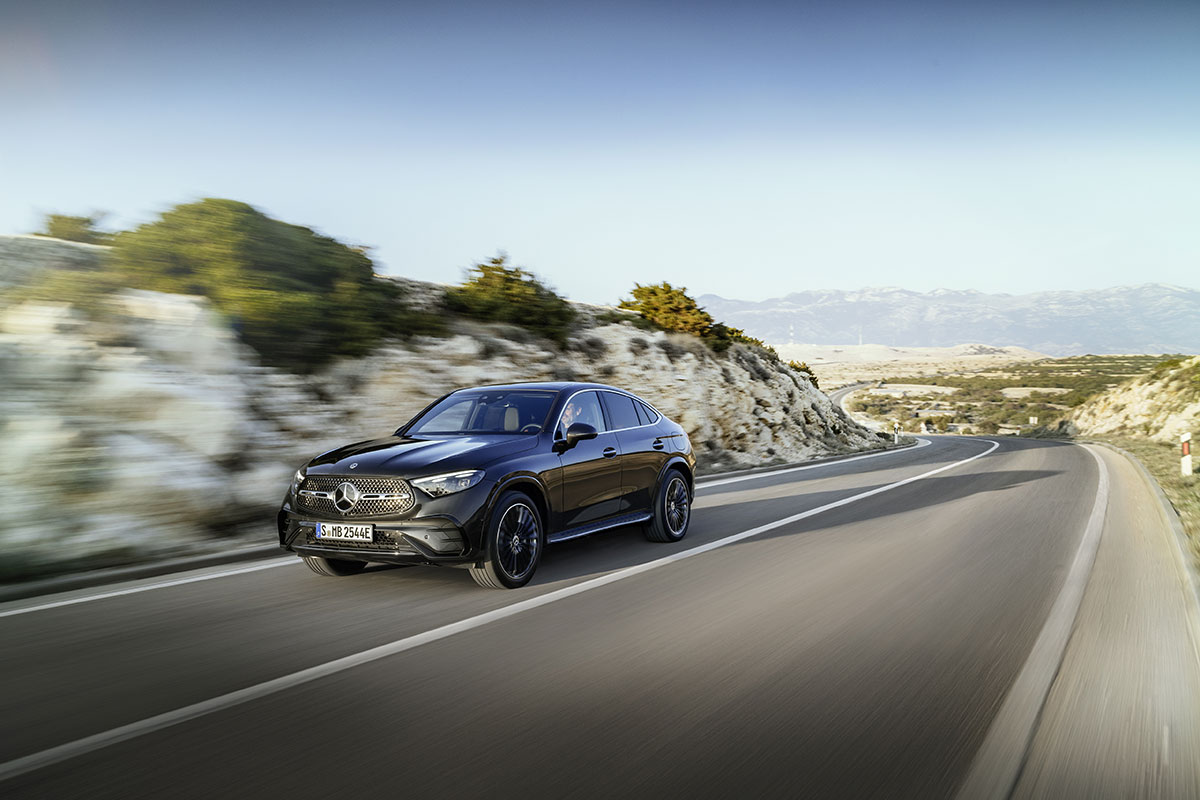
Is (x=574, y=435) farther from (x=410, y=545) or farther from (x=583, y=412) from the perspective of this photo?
(x=410, y=545)

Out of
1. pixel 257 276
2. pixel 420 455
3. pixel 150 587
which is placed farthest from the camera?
pixel 257 276

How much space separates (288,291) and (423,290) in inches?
226

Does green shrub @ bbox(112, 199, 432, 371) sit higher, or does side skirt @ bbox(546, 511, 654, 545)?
green shrub @ bbox(112, 199, 432, 371)

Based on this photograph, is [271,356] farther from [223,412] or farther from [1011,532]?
[1011,532]

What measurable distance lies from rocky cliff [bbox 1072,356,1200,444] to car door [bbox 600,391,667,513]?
4088 centimetres

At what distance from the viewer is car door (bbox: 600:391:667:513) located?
8.52 m

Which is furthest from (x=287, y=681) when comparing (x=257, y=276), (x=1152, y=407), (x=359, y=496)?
(x=1152, y=407)

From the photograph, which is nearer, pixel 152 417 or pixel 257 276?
pixel 152 417

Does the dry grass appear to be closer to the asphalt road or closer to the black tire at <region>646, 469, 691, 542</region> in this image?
the asphalt road

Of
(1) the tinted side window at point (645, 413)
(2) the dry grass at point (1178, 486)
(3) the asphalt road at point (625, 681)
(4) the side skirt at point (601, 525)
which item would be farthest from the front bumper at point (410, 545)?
(2) the dry grass at point (1178, 486)

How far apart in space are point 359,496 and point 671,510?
389cm

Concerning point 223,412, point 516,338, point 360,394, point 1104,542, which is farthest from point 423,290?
point 1104,542

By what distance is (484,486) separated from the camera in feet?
21.2

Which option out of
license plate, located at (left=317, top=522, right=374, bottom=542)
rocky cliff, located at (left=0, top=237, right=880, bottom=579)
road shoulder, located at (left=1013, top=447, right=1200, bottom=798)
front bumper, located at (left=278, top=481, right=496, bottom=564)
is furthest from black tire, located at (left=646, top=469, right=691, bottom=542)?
rocky cliff, located at (left=0, top=237, right=880, bottom=579)
